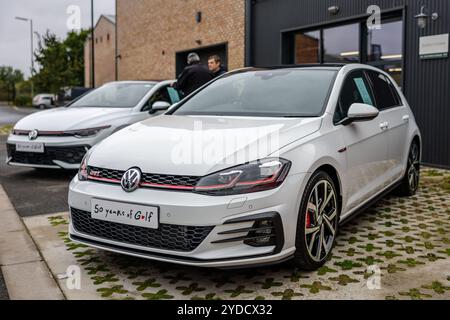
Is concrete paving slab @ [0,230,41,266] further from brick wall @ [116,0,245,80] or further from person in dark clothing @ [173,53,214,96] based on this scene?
brick wall @ [116,0,245,80]

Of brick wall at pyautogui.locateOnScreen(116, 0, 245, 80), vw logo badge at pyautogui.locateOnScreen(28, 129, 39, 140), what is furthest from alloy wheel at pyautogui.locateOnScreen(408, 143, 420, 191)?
brick wall at pyautogui.locateOnScreen(116, 0, 245, 80)

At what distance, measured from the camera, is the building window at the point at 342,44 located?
11023 millimetres

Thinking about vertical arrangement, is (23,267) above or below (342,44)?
below

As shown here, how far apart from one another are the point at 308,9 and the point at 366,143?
8.28 meters

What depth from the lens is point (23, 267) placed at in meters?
3.71

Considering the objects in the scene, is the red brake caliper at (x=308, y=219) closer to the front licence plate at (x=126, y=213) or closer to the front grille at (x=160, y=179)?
the front grille at (x=160, y=179)

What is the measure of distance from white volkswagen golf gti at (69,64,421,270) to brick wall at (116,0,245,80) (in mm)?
10927

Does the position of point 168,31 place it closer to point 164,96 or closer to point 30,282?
point 164,96

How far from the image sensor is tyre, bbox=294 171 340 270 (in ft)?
10.9

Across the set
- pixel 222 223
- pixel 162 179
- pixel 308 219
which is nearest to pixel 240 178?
pixel 222 223

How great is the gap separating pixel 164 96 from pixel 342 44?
4.99m

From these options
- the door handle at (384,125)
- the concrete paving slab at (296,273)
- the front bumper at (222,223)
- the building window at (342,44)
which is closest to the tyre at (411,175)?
the door handle at (384,125)
